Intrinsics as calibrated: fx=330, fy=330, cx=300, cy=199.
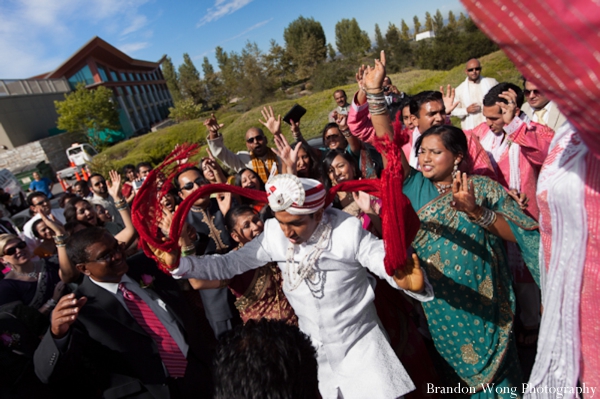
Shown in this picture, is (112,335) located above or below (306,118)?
above

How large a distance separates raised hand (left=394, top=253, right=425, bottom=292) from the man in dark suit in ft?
5.46

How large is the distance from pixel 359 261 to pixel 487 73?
37.3 feet

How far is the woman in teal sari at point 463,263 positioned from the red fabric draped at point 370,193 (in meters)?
0.58

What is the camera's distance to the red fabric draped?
1.35 m

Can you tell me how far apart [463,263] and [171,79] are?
5645 cm

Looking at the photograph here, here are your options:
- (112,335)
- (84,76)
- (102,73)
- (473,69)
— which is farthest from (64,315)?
(102,73)

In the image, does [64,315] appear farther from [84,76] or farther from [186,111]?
[84,76]

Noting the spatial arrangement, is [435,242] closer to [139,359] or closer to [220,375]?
[220,375]

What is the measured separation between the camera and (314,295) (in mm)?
1777

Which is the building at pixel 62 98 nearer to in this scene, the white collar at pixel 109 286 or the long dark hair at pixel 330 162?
the white collar at pixel 109 286

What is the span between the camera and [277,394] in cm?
116

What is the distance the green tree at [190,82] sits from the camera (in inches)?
1692

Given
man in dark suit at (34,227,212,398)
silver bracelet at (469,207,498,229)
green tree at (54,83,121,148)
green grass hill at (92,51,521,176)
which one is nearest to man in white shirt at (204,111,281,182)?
man in dark suit at (34,227,212,398)

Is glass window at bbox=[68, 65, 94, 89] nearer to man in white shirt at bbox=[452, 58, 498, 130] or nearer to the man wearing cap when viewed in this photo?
man in white shirt at bbox=[452, 58, 498, 130]
